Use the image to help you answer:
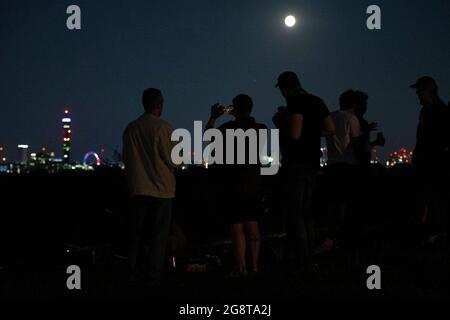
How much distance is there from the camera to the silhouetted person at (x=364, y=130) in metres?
6.85

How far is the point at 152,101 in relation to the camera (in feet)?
18.4

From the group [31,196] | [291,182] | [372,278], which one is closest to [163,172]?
[291,182]

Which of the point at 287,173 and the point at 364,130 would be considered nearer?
the point at 287,173

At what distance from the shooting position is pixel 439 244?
7441mm

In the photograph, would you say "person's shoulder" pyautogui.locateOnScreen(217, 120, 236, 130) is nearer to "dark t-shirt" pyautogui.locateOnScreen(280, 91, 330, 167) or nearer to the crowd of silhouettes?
the crowd of silhouettes

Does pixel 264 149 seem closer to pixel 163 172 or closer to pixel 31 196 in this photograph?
pixel 163 172

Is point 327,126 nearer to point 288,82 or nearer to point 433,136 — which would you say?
point 288,82

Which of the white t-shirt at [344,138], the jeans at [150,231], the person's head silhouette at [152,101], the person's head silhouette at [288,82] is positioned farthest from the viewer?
the white t-shirt at [344,138]

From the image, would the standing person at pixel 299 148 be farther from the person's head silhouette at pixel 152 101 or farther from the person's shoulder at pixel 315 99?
the person's head silhouette at pixel 152 101

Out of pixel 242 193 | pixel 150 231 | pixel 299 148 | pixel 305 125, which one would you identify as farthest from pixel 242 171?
pixel 150 231

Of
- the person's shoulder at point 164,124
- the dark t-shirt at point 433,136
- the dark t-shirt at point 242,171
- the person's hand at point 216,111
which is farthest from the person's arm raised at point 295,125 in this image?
the dark t-shirt at point 433,136

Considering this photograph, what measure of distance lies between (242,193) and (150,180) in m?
1.06

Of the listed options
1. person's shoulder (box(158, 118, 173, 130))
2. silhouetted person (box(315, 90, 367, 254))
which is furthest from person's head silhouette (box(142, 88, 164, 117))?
silhouetted person (box(315, 90, 367, 254))

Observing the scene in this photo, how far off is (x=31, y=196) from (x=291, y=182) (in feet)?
30.5
